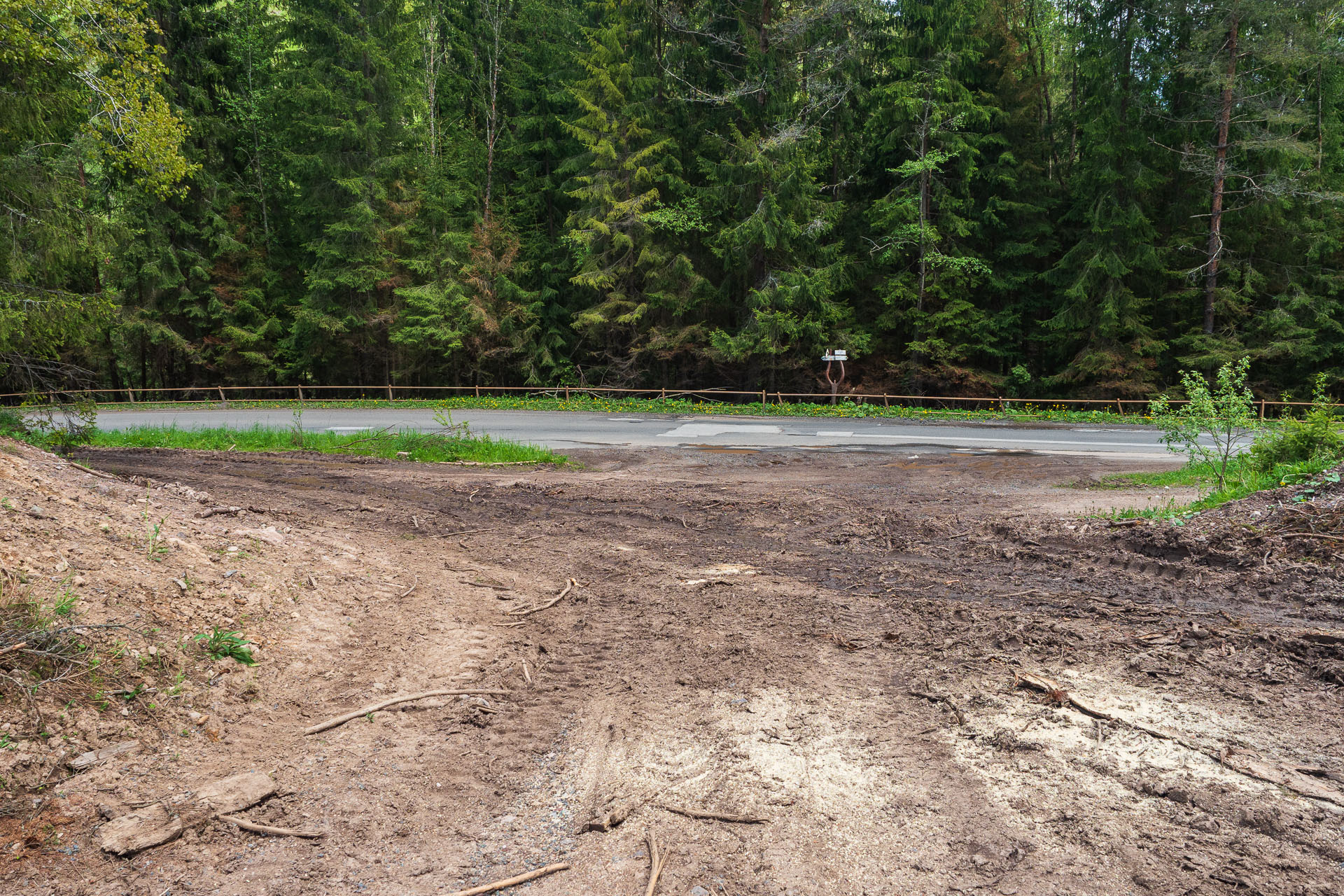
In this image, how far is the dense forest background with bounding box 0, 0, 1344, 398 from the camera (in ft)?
73.0

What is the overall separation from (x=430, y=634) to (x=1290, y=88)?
28984 mm

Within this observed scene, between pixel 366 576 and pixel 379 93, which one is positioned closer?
pixel 366 576

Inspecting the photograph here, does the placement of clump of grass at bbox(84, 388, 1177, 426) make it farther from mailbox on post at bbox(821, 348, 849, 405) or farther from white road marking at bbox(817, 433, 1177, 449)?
white road marking at bbox(817, 433, 1177, 449)

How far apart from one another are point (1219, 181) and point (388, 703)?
26622mm

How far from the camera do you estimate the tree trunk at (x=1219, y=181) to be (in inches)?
814

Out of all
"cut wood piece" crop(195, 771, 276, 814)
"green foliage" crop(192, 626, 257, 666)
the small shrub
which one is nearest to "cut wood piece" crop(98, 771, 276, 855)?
"cut wood piece" crop(195, 771, 276, 814)

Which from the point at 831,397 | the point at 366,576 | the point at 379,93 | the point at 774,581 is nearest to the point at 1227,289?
the point at 831,397

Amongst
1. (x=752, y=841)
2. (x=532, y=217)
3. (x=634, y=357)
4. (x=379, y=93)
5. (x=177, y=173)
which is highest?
(x=379, y=93)

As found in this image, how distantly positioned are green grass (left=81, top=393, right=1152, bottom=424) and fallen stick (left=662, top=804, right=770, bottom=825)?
63.4 feet

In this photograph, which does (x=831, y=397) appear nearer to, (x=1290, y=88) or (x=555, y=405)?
(x=555, y=405)

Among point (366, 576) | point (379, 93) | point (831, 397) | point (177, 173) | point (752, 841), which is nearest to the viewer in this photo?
point (752, 841)

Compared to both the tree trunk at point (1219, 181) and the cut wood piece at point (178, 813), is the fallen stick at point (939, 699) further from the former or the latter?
the tree trunk at point (1219, 181)

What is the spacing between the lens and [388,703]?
3938 millimetres

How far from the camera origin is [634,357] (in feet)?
86.3
